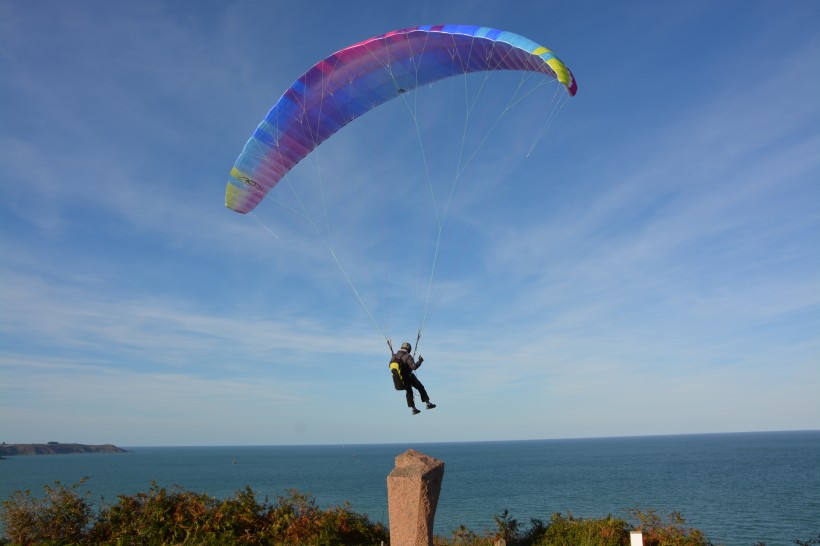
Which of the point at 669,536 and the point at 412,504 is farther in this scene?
the point at 669,536

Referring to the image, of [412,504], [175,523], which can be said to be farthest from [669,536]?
[175,523]

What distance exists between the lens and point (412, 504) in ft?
29.7

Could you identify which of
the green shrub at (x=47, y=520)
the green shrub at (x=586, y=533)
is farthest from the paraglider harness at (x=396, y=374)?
the green shrub at (x=47, y=520)

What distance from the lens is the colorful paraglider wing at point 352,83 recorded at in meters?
10.6

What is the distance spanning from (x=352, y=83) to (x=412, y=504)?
321 inches

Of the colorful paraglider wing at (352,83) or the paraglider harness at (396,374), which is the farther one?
the colorful paraglider wing at (352,83)

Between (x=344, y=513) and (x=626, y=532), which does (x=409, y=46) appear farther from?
(x=626, y=532)

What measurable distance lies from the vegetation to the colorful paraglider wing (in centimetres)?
632

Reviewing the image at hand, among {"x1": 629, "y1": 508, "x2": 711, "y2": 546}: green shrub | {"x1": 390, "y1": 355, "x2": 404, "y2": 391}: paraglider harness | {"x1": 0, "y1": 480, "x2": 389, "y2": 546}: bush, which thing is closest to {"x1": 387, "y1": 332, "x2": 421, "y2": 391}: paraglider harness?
{"x1": 390, "y1": 355, "x2": 404, "y2": 391}: paraglider harness

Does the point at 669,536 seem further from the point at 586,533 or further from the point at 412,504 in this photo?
the point at 412,504

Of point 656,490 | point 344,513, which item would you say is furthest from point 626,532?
point 656,490

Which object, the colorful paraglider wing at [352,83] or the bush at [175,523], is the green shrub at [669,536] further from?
the colorful paraglider wing at [352,83]

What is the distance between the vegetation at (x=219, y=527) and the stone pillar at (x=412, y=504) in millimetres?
1743

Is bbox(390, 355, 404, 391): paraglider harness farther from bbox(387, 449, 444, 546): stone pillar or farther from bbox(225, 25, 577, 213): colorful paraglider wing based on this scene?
bbox(225, 25, 577, 213): colorful paraglider wing
